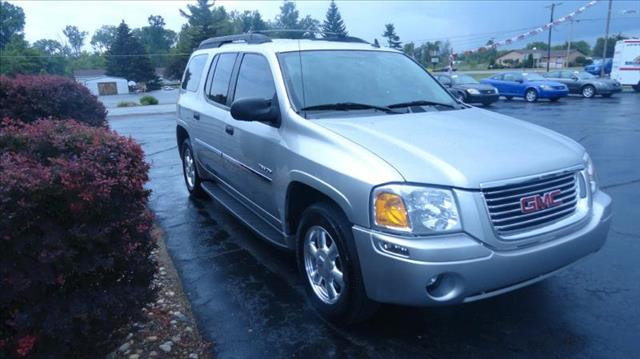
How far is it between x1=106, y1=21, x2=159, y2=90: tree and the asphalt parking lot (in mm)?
79087

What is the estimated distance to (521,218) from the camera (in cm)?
301

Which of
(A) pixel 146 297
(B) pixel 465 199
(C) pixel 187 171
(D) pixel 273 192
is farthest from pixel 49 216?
(C) pixel 187 171

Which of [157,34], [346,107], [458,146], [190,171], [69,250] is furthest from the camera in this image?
[157,34]

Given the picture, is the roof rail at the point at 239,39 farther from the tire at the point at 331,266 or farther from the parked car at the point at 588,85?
the parked car at the point at 588,85

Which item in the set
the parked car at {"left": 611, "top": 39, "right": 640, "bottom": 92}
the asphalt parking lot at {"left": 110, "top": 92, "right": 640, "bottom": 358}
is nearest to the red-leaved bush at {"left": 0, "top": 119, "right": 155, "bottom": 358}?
the asphalt parking lot at {"left": 110, "top": 92, "right": 640, "bottom": 358}

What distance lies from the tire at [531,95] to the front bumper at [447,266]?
2365cm

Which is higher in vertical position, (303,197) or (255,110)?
(255,110)

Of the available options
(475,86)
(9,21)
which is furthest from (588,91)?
(9,21)

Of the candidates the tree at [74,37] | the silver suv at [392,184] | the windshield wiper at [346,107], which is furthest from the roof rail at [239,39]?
the tree at [74,37]

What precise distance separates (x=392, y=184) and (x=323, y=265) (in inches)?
36.3

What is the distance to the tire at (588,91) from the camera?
86.4 ft

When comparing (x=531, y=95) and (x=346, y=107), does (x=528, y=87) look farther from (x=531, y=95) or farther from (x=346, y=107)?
(x=346, y=107)

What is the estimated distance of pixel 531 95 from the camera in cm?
2489

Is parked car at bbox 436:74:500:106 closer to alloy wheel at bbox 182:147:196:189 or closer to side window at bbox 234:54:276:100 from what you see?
alloy wheel at bbox 182:147:196:189
